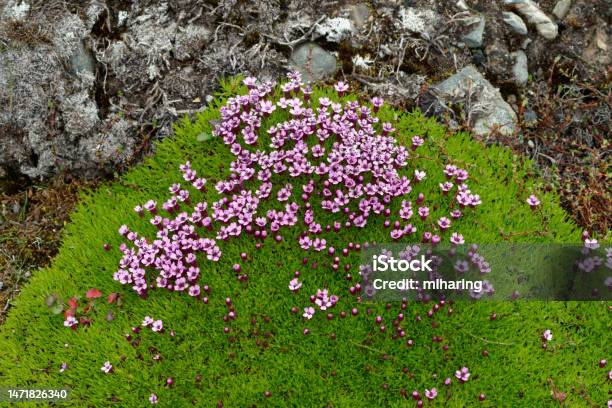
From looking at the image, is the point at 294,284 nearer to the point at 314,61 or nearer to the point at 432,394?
the point at 432,394

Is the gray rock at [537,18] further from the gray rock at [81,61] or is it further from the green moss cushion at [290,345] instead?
the gray rock at [81,61]

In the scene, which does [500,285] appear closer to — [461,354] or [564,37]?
[461,354]

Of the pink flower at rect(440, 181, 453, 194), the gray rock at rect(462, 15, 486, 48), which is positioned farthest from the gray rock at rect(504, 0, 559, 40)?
the pink flower at rect(440, 181, 453, 194)

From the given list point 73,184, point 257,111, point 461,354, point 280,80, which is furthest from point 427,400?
point 73,184

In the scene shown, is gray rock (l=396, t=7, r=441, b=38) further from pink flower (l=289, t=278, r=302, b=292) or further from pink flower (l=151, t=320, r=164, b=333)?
pink flower (l=151, t=320, r=164, b=333)

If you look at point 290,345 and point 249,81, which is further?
point 249,81

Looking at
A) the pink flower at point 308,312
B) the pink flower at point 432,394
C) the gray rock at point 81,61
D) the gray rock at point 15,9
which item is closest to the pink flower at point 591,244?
the pink flower at point 432,394

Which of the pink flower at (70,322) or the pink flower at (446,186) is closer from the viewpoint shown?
the pink flower at (70,322)

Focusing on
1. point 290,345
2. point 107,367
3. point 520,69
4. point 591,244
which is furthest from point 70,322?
point 520,69
